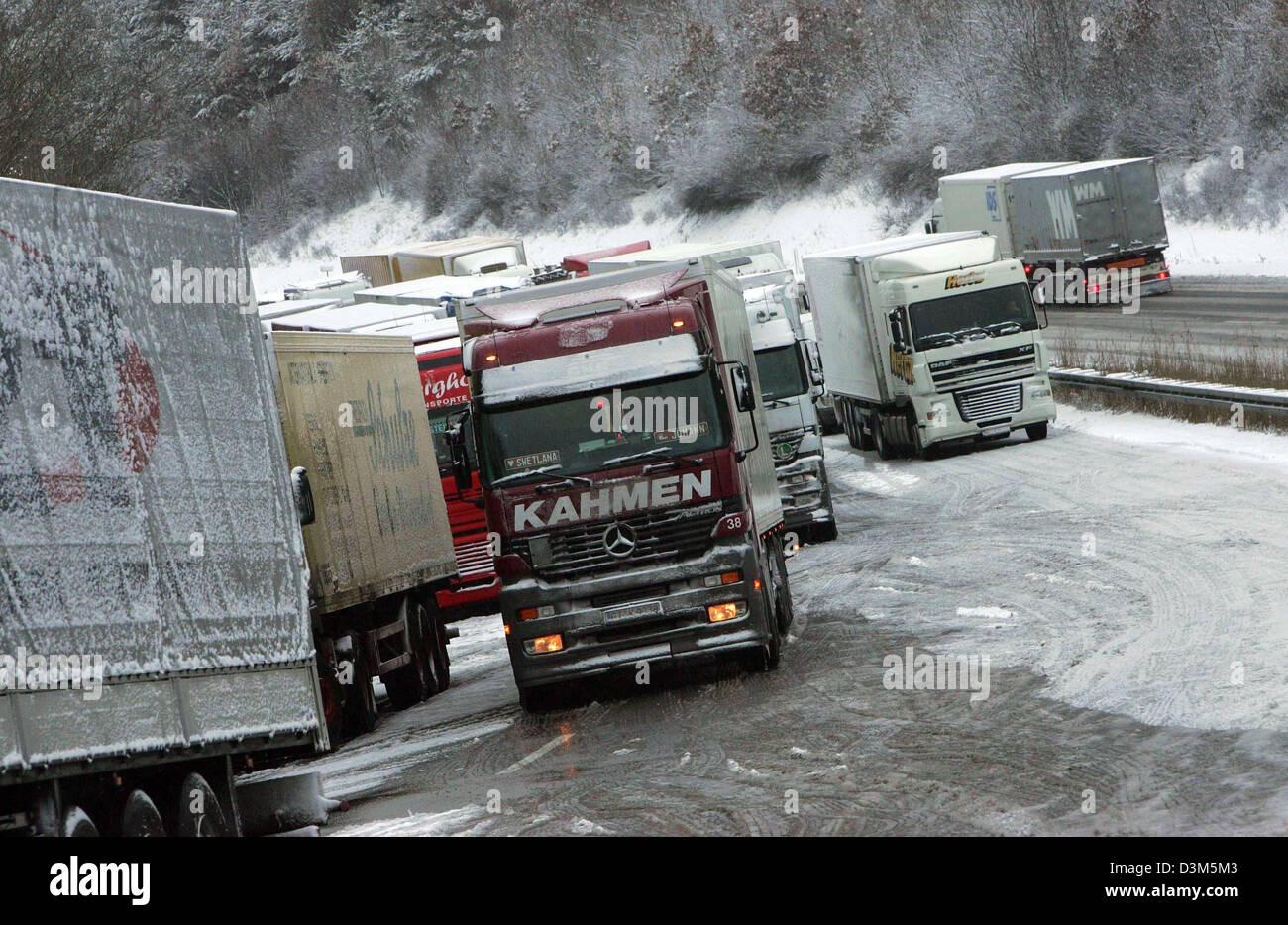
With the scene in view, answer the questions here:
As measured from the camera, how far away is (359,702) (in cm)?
1399

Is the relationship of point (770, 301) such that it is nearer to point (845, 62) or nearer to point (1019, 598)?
point (1019, 598)

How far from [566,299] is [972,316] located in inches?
521

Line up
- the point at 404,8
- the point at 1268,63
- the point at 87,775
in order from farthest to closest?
the point at 404,8, the point at 1268,63, the point at 87,775

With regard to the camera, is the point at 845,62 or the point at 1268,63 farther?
the point at 845,62

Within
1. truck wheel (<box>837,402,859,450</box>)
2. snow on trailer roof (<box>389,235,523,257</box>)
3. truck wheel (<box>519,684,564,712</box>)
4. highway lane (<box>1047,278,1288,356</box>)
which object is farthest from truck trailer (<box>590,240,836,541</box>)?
snow on trailer roof (<box>389,235,523,257</box>)

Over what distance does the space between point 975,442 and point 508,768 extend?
17397 mm

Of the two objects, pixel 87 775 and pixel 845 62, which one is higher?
pixel 845 62

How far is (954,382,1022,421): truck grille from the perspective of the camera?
81.9ft

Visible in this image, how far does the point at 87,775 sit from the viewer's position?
7.49 meters

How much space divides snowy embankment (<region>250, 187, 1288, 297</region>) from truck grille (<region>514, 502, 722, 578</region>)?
31079 millimetres

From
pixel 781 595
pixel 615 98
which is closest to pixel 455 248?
pixel 781 595

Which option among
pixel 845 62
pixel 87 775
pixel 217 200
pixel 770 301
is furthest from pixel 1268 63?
pixel 217 200
